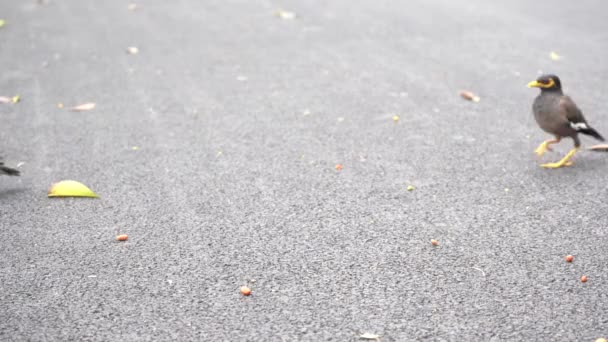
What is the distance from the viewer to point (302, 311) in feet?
9.86

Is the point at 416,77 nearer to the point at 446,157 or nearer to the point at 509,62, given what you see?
the point at 509,62

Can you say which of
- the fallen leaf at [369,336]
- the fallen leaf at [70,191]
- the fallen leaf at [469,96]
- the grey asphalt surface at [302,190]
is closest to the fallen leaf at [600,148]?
the grey asphalt surface at [302,190]

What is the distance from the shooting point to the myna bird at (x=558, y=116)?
4602mm

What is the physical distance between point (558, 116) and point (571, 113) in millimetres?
102

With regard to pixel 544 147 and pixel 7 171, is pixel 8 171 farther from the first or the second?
pixel 544 147

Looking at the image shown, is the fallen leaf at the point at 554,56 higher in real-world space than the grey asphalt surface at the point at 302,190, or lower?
higher

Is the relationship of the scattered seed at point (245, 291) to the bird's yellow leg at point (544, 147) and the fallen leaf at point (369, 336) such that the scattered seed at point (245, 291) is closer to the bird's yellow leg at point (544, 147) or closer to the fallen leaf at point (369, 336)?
the fallen leaf at point (369, 336)

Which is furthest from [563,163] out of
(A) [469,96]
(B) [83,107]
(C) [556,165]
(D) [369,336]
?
(B) [83,107]

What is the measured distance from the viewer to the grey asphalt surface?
301 cm

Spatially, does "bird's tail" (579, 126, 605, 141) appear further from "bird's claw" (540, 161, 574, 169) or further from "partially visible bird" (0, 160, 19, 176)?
"partially visible bird" (0, 160, 19, 176)

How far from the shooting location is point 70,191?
4.21 m

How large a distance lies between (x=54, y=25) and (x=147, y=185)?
5.40 metres

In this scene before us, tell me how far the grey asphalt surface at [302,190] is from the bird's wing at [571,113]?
27cm

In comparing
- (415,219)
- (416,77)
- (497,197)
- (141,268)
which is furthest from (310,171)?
(416,77)
